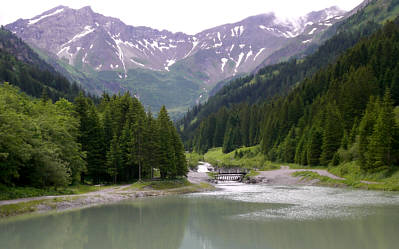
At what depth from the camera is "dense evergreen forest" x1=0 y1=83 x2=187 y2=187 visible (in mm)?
49500

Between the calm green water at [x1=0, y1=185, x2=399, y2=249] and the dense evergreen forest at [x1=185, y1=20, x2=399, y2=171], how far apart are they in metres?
16.2

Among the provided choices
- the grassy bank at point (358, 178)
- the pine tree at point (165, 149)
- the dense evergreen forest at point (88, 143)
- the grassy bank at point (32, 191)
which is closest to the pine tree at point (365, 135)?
the grassy bank at point (358, 178)

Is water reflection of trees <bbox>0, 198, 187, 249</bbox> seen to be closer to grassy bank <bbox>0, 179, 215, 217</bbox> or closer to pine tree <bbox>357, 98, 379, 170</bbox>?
grassy bank <bbox>0, 179, 215, 217</bbox>

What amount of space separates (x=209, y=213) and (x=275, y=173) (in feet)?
174

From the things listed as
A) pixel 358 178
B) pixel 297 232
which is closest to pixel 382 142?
pixel 358 178

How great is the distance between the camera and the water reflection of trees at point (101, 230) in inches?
1172

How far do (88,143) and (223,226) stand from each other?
41633mm

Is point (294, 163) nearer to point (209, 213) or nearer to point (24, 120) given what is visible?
point (209, 213)

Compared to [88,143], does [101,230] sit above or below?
below

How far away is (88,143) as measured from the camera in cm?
6856

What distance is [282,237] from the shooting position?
98.7 ft

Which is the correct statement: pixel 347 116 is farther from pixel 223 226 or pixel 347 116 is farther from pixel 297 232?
pixel 297 232

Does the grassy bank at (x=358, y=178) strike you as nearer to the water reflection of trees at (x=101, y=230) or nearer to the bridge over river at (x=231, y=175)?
the bridge over river at (x=231, y=175)

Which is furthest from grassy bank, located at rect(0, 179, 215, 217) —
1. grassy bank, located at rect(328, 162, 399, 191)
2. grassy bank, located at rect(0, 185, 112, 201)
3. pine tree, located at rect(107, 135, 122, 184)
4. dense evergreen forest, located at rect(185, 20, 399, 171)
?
dense evergreen forest, located at rect(185, 20, 399, 171)
